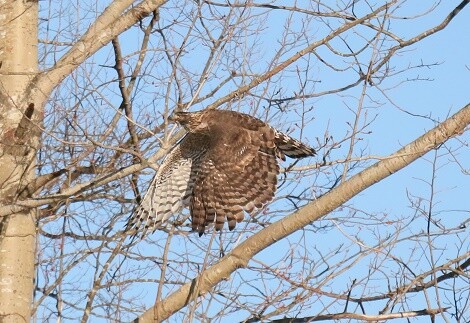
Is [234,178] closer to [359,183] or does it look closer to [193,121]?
[193,121]

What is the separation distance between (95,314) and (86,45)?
1.99 metres

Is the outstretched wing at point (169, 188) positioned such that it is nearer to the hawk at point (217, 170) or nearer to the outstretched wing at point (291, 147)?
the hawk at point (217, 170)

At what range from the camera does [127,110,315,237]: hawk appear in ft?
27.0

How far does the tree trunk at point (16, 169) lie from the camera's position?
25.9ft

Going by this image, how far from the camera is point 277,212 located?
9000mm

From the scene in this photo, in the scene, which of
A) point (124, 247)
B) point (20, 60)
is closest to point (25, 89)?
point (20, 60)

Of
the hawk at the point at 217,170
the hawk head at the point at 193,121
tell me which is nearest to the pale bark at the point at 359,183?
the hawk at the point at 217,170

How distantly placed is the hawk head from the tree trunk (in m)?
1.02

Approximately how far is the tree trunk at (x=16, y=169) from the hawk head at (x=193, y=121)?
1.02m

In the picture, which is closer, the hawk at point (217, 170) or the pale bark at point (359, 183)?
the pale bark at point (359, 183)

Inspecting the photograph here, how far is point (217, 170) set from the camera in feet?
28.6

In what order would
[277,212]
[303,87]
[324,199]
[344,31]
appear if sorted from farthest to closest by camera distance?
[277,212], [303,87], [344,31], [324,199]

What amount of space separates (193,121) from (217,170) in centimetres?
49

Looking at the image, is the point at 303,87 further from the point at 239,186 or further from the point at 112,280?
the point at 112,280
